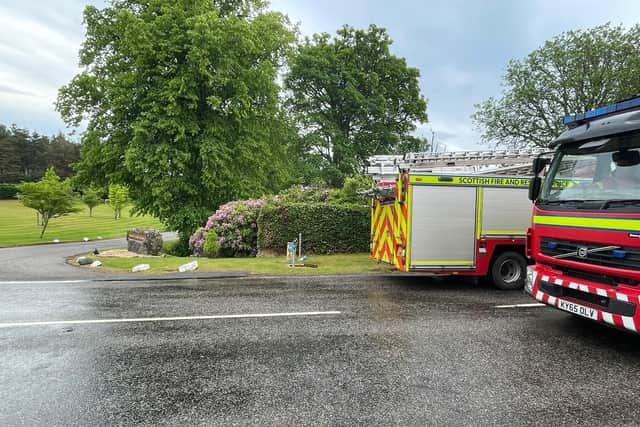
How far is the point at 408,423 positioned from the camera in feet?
9.88

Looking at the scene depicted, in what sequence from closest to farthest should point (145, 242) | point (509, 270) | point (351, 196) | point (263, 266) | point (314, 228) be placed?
point (509, 270) < point (263, 266) < point (314, 228) < point (351, 196) < point (145, 242)

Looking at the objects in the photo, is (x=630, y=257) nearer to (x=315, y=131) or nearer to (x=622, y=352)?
(x=622, y=352)

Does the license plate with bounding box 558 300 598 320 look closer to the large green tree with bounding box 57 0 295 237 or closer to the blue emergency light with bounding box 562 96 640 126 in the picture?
the blue emergency light with bounding box 562 96 640 126

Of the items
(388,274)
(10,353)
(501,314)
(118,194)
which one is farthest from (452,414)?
(118,194)

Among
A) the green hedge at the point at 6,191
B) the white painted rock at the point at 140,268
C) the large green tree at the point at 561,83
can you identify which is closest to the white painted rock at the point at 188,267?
the white painted rock at the point at 140,268

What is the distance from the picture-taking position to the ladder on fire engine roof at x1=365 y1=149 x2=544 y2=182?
9.52m

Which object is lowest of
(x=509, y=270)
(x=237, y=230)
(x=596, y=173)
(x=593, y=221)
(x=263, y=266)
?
(x=263, y=266)

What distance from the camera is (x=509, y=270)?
8578mm

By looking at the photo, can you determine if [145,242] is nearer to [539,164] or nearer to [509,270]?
[509,270]

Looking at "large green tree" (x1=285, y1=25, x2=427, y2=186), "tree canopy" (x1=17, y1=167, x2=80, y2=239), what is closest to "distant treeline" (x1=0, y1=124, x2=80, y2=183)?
"tree canopy" (x1=17, y1=167, x2=80, y2=239)

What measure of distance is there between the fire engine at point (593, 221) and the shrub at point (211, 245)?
1194 centimetres

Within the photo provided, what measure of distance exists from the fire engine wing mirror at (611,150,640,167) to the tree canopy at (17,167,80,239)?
26041 mm

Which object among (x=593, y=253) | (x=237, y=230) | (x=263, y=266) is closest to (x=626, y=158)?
(x=593, y=253)

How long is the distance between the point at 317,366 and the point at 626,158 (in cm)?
447
